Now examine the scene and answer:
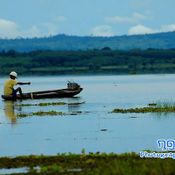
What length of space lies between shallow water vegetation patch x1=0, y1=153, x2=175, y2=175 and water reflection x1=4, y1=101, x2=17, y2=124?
12.8m

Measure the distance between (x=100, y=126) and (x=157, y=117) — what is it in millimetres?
4014

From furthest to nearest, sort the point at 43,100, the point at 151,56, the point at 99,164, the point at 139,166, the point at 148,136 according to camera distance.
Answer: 1. the point at 151,56
2. the point at 43,100
3. the point at 148,136
4. the point at 99,164
5. the point at 139,166

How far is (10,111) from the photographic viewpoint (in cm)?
3859

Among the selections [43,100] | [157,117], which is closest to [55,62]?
[43,100]

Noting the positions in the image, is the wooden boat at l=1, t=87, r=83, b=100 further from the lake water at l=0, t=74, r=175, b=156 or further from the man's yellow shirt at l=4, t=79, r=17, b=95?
the lake water at l=0, t=74, r=175, b=156

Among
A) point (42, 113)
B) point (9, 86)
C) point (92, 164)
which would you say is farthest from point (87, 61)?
point (92, 164)

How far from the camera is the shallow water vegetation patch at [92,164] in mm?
16656

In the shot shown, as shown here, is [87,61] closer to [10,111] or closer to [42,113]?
[10,111]

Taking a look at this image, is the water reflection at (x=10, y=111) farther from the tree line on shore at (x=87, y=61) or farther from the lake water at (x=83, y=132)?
the tree line on shore at (x=87, y=61)

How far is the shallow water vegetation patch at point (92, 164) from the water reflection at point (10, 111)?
1277 cm

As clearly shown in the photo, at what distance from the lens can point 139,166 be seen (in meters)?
17.2

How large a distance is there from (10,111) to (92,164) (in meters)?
20.5

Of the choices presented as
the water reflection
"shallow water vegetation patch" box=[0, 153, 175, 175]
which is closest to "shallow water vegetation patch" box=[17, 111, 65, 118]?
the water reflection

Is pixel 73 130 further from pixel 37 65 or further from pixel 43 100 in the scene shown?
pixel 37 65
